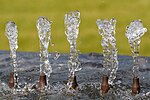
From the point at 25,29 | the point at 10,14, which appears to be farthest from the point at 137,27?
the point at 10,14

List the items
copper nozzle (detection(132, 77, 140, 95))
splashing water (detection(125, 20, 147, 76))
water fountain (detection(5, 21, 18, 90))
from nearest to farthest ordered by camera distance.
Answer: copper nozzle (detection(132, 77, 140, 95)) → water fountain (detection(5, 21, 18, 90)) → splashing water (detection(125, 20, 147, 76))

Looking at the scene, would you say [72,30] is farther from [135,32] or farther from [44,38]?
[135,32]

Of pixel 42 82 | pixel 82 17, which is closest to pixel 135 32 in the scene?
pixel 42 82

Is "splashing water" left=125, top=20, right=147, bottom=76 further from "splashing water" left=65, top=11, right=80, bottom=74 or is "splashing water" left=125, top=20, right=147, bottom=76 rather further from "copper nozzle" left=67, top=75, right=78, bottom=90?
"copper nozzle" left=67, top=75, right=78, bottom=90

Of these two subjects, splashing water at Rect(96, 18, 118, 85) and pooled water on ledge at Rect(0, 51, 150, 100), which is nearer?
pooled water on ledge at Rect(0, 51, 150, 100)

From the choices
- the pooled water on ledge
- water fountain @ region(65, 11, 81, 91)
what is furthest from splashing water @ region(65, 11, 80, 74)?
the pooled water on ledge

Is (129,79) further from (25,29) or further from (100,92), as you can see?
(25,29)

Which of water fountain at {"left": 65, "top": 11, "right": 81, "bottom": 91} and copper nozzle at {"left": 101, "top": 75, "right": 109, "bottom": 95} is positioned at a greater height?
water fountain at {"left": 65, "top": 11, "right": 81, "bottom": 91}
